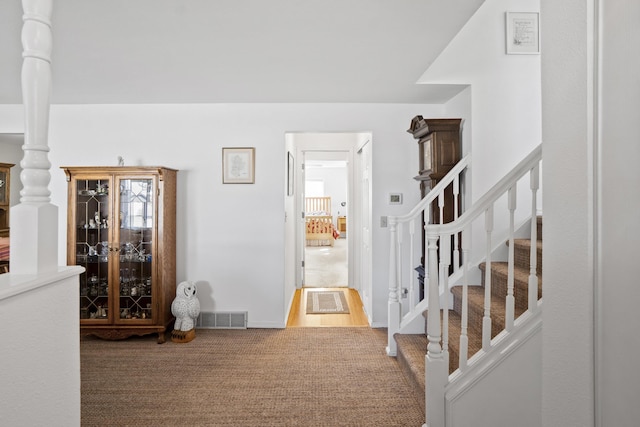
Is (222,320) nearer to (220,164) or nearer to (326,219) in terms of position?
(220,164)

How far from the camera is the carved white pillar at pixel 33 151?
1.09m

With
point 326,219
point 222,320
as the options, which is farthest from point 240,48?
point 326,219

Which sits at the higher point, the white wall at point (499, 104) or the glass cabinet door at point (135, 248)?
the white wall at point (499, 104)

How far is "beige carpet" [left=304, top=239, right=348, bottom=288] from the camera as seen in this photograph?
584cm

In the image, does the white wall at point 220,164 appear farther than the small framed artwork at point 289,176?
No

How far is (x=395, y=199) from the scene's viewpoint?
12.5 ft

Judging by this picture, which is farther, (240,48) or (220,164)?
(220,164)

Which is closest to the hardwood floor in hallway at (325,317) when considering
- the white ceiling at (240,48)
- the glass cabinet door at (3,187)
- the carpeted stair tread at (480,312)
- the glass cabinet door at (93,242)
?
the carpeted stair tread at (480,312)

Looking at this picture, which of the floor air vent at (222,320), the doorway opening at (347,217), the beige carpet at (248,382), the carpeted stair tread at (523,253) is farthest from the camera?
the doorway opening at (347,217)

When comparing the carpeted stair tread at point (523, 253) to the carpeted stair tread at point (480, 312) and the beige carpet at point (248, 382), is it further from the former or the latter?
the beige carpet at point (248, 382)

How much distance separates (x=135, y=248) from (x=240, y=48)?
2.14 meters

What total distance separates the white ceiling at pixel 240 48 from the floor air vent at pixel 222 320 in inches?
85.2

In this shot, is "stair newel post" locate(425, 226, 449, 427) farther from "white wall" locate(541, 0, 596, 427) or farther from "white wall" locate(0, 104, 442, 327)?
"white wall" locate(0, 104, 442, 327)

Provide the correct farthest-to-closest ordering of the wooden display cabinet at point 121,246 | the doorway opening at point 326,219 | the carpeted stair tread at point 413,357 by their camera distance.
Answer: the doorway opening at point 326,219, the wooden display cabinet at point 121,246, the carpeted stair tread at point 413,357
